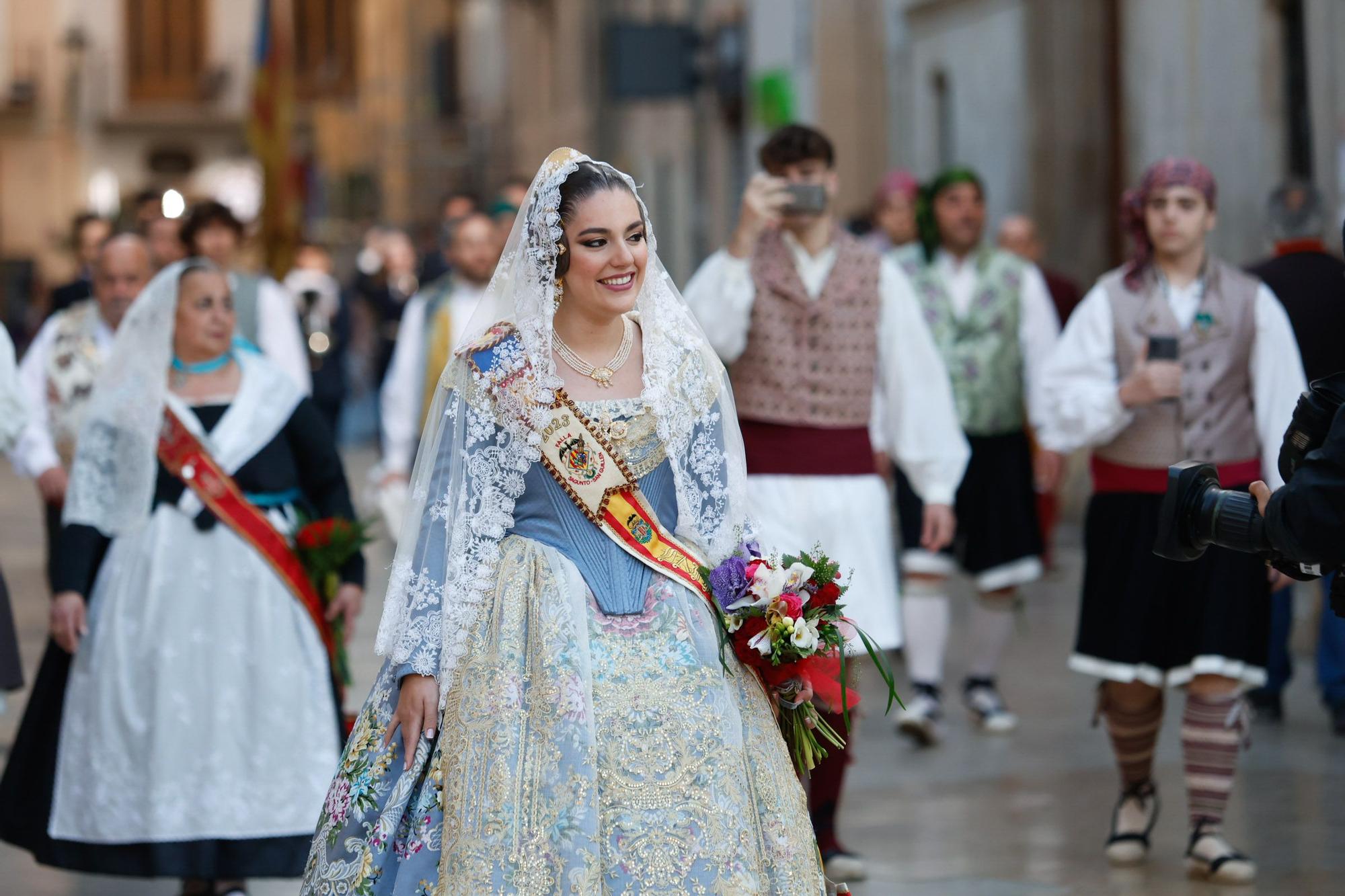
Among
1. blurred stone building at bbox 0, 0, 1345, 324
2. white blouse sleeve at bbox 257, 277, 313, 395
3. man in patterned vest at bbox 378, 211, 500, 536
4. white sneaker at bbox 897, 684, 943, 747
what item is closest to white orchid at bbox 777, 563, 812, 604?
white sneaker at bbox 897, 684, 943, 747

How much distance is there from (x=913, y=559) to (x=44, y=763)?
3732mm

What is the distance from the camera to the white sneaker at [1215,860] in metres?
5.80

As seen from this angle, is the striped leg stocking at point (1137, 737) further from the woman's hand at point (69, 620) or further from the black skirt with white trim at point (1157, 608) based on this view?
the woman's hand at point (69, 620)

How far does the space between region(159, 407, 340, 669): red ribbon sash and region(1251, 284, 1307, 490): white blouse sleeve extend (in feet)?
8.89

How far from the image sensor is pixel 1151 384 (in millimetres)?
5922

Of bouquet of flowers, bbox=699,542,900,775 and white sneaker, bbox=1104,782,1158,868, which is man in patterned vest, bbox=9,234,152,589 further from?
bouquet of flowers, bbox=699,542,900,775

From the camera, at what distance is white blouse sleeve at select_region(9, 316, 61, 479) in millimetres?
7238

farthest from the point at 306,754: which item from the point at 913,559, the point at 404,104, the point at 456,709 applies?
the point at 404,104

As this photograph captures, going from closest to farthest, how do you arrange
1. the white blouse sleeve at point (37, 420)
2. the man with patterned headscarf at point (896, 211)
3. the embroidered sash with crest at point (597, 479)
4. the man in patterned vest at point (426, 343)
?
the embroidered sash with crest at point (597, 479), the white blouse sleeve at point (37, 420), the man in patterned vest at point (426, 343), the man with patterned headscarf at point (896, 211)

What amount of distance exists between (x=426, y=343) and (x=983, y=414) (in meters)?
2.43

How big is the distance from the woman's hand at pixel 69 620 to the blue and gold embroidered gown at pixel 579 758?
1.62 m

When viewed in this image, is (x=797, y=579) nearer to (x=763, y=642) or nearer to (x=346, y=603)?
(x=763, y=642)

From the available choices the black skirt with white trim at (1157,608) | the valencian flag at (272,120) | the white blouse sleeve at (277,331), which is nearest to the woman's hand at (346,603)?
the black skirt with white trim at (1157,608)

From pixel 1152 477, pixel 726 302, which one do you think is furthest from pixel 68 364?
pixel 1152 477
